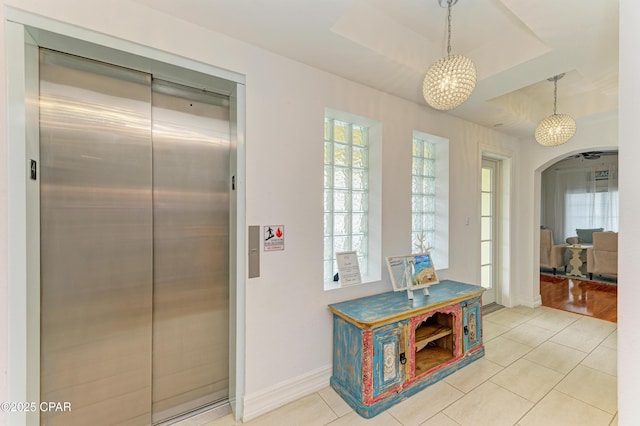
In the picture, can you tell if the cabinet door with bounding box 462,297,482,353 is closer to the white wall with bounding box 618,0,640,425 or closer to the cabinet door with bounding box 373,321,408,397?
the cabinet door with bounding box 373,321,408,397

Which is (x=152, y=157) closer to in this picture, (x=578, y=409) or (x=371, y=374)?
(x=371, y=374)

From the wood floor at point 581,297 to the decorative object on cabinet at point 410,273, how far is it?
9.97 feet

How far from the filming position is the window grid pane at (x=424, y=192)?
296cm

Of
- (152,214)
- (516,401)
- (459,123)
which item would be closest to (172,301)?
(152,214)

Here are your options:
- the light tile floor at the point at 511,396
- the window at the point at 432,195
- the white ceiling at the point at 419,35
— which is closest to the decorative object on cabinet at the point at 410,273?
the window at the point at 432,195

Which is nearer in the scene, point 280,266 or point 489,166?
point 280,266

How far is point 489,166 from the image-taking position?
12.7 feet

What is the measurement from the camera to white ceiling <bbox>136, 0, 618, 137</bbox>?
1.52m

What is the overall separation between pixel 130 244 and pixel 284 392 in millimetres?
1483

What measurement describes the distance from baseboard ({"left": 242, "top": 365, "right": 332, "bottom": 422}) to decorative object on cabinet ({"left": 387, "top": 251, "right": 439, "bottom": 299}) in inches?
36.0

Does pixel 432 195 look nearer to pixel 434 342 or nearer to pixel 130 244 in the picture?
pixel 434 342

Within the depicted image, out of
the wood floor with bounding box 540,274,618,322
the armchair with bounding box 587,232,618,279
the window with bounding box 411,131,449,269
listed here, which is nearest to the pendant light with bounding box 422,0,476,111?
the window with bounding box 411,131,449,269

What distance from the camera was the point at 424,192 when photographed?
3.06m

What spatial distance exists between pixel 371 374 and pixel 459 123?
288 cm
